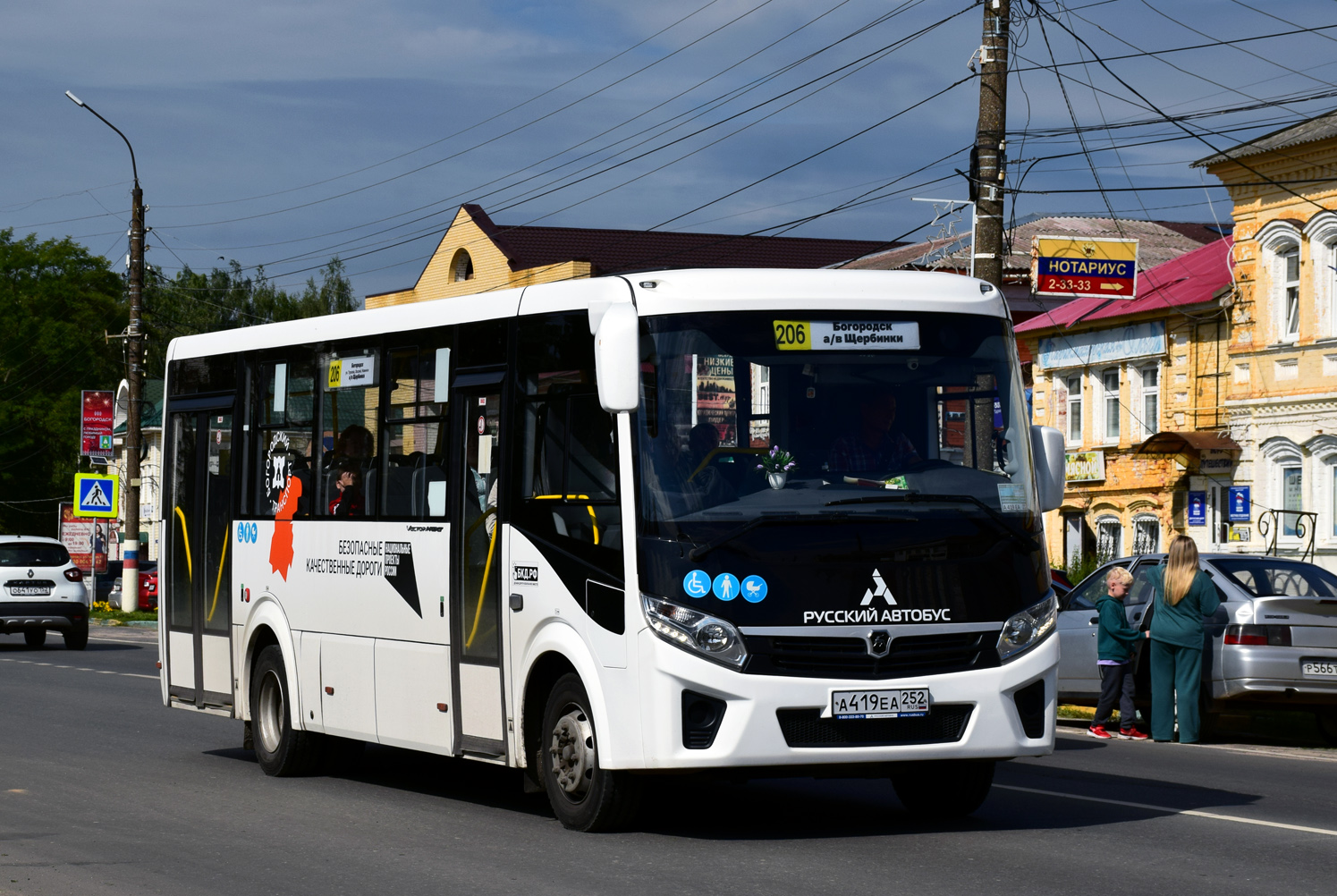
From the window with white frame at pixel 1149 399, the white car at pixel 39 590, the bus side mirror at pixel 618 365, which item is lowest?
the white car at pixel 39 590

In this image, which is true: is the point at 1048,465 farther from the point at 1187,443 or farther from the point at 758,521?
the point at 1187,443

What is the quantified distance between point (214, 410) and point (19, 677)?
11.1 m

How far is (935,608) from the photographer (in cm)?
955

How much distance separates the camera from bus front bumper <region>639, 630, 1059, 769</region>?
30.1 ft

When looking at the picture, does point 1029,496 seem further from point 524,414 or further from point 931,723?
point 524,414

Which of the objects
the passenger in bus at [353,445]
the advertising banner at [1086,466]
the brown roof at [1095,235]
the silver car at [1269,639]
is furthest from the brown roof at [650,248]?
the passenger in bus at [353,445]

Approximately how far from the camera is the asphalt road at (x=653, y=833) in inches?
336

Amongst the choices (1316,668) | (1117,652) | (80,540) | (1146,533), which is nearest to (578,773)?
(1117,652)

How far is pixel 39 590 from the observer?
31922 mm

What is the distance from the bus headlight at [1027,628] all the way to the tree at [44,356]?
8423 centimetres

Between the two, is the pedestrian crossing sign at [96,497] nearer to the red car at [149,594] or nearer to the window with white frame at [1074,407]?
the red car at [149,594]

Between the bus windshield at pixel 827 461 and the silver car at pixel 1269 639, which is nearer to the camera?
the bus windshield at pixel 827 461

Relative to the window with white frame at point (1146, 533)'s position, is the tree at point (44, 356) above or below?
above

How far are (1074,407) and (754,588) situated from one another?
4053 centimetres
